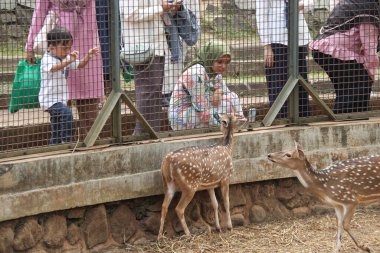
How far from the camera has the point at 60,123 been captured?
7332 millimetres

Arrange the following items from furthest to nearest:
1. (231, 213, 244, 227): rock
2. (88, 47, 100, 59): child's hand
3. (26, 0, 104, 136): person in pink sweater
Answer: (231, 213, 244, 227): rock, (26, 0, 104, 136): person in pink sweater, (88, 47, 100, 59): child's hand

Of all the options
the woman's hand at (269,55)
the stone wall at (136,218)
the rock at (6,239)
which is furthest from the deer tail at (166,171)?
the woman's hand at (269,55)

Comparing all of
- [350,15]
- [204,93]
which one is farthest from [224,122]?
[350,15]

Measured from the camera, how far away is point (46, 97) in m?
7.21

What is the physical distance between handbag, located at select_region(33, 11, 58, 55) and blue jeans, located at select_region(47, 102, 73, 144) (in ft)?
1.46

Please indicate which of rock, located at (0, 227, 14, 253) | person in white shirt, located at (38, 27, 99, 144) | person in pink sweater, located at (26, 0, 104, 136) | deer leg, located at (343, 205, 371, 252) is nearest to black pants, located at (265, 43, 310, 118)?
deer leg, located at (343, 205, 371, 252)

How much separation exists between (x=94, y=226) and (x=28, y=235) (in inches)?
22.4

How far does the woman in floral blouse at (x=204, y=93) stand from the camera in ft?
26.1

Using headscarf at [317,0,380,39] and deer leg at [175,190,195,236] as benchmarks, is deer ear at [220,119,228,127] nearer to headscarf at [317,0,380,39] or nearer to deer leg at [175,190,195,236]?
deer leg at [175,190,195,236]

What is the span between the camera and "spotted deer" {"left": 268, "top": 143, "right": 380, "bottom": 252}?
7.21 metres

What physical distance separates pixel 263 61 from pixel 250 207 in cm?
133

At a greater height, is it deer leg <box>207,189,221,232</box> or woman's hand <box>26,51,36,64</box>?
woman's hand <box>26,51,36,64</box>

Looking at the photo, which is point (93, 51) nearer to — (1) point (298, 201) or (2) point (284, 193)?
(2) point (284, 193)

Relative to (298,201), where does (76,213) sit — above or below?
above
